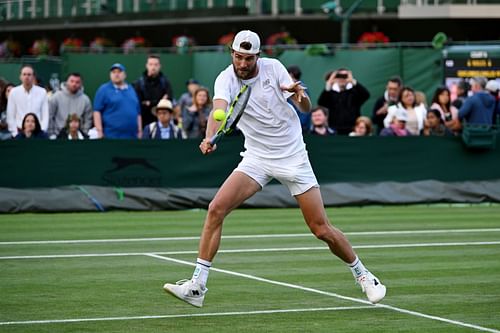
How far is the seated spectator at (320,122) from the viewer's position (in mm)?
22328

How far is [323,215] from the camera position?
10781 mm

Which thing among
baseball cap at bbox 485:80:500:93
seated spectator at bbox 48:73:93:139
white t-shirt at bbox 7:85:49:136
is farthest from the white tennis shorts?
baseball cap at bbox 485:80:500:93

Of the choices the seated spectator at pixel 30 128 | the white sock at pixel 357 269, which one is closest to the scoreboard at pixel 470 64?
the seated spectator at pixel 30 128

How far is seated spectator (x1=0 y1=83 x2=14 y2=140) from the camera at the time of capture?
21.6 m

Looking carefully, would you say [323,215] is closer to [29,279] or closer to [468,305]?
[468,305]

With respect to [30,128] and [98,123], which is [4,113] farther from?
[98,123]

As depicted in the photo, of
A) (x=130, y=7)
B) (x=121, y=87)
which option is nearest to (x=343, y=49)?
(x=121, y=87)

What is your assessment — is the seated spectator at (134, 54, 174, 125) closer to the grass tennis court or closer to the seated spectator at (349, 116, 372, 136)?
the seated spectator at (349, 116, 372, 136)

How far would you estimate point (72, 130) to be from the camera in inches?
858

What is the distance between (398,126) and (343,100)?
1.14m

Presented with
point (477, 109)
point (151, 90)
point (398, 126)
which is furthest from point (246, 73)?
point (477, 109)

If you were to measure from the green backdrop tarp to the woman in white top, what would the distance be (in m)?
0.71

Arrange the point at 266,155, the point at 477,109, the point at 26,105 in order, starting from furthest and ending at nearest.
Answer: the point at 477,109
the point at 26,105
the point at 266,155

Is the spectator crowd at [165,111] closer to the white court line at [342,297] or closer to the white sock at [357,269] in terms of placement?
the white court line at [342,297]
